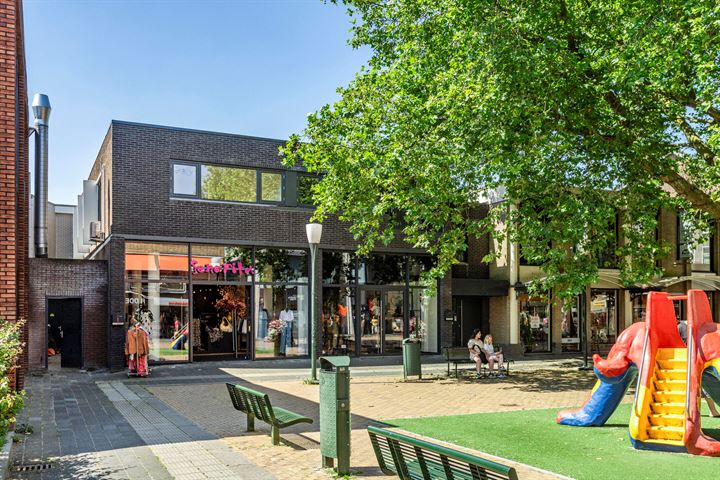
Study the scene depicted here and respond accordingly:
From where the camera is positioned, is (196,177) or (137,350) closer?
(137,350)

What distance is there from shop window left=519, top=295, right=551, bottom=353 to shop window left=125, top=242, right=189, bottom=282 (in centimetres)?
1291

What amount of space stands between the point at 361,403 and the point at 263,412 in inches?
165

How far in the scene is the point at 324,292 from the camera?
22500 mm

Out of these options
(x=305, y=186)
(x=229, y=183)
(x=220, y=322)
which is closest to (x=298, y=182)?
(x=305, y=186)

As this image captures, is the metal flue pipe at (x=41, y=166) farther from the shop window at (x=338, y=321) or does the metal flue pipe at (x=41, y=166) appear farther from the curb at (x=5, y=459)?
the curb at (x=5, y=459)

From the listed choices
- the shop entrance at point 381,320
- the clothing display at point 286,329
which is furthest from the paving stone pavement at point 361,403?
the shop entrance at point 381,320

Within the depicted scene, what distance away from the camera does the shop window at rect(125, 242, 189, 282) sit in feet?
63.9

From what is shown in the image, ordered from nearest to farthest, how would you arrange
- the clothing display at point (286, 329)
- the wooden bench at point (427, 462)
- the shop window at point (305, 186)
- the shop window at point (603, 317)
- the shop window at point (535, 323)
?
the wooden bench at point (427, 462) → the clothing display at point (286, 329) → the shop window at point (305, 186) → the shop window at point (535, 323) → the shop window at point (603, 317)

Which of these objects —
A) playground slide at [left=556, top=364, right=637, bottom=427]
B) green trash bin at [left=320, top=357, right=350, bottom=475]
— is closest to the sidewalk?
green trash bin at [left=320, top=357, right=350, bottom=475]

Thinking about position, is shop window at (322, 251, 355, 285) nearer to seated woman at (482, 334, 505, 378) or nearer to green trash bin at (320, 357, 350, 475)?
seated woman at (482, 334, 505, 378)

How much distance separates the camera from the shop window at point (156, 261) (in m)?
19.5

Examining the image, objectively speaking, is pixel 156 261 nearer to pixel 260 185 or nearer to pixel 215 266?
pixel 215 266

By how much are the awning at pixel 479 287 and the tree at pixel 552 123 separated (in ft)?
28.4

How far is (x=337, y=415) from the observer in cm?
765
